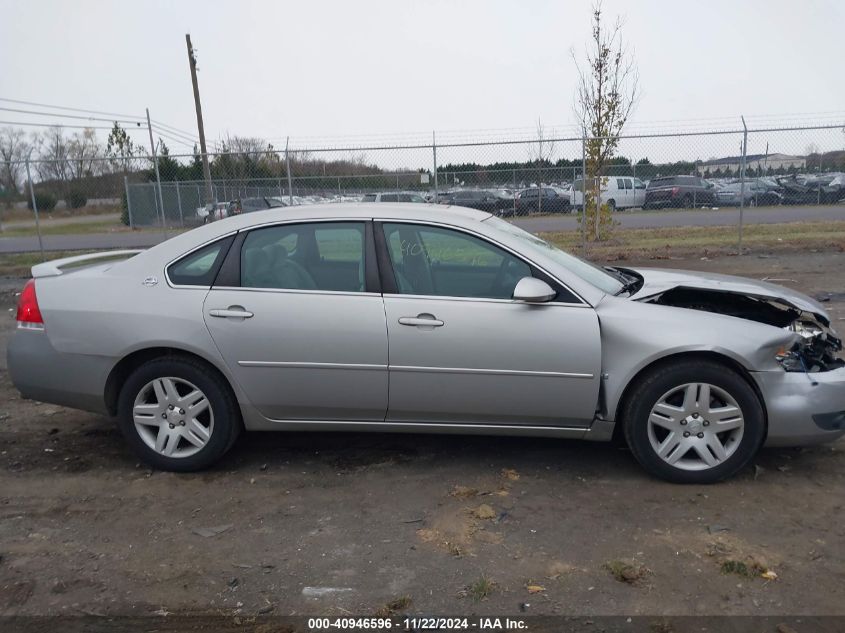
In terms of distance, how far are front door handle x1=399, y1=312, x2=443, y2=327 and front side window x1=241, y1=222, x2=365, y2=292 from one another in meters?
0.34

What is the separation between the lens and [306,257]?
173 inches

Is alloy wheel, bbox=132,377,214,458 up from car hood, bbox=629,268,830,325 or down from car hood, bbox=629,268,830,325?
down

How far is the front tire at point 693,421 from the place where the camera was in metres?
3.88

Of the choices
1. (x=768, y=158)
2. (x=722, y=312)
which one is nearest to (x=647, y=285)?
(x=722, y=312)

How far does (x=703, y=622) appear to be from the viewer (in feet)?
9.32

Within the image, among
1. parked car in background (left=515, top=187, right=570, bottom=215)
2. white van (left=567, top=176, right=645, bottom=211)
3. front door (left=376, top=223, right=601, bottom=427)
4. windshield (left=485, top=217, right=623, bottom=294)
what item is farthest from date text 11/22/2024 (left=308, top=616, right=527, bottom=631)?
parked car in background (left=515, top=187, right=570, bottom=215)

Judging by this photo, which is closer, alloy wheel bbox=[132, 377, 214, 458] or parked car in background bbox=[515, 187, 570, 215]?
alloy wheel bbox=[132, 377, 214, 458]

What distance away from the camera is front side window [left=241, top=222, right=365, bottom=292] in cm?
427

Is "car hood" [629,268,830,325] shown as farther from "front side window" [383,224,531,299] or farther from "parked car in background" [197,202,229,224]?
"parked car in background" [197,202,229,224]

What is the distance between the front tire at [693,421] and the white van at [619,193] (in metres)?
11.5

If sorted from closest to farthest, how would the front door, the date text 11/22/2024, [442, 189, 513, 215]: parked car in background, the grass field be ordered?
the date text 11/22/2024 → the front door → the grass field → [442, 189, 513, 215]: parked car in background

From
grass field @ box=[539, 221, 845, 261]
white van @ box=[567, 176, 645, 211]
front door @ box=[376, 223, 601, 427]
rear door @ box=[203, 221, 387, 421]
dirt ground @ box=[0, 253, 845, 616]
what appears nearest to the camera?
dirt ground @ box=[0, 253, 845, 616]

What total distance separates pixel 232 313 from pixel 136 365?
2.36 feet

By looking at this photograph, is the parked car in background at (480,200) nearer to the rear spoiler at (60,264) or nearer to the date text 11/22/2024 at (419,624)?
the rear spoiler at (60,264)
